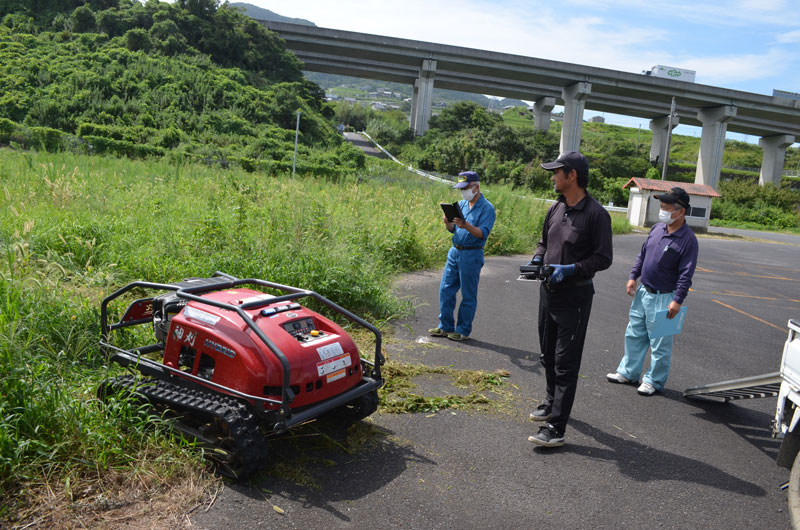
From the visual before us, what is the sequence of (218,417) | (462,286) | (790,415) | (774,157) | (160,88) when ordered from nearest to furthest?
1. (218,417)
2. (790,415)
3. (462,286)
4. (160,88)
5. (774,157)

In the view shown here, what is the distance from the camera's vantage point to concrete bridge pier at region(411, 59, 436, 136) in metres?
61.0

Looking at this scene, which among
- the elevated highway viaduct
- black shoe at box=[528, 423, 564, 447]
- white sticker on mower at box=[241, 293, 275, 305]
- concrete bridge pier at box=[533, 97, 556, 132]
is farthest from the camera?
concrete bridge pier at box=[533, 97, 556, 132]

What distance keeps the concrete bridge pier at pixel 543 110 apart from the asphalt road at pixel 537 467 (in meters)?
64.9

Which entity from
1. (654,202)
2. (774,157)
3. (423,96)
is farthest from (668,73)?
(654,202)

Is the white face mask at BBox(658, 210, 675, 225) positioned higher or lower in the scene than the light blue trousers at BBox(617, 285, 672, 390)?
higher

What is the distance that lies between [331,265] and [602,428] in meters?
4.03

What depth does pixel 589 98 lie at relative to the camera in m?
65.0

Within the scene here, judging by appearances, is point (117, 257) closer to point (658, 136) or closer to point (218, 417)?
point (218, 417)

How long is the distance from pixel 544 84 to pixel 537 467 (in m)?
67.8

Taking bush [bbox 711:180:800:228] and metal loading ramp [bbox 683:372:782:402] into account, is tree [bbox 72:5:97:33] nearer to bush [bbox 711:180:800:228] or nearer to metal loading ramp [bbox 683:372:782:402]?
metal loading ramp [bbox 683:372:782:402]

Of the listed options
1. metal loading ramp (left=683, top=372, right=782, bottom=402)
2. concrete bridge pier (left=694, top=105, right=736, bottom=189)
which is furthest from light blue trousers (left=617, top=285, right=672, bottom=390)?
concrete bridge pier (left=694, top=105, right=736, bottom=189)

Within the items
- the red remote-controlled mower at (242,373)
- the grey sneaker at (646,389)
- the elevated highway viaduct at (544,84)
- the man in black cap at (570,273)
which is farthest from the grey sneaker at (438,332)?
the elevated highway viaduct at (544,84)

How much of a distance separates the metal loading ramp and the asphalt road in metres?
0.16

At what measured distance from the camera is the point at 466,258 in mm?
6727
